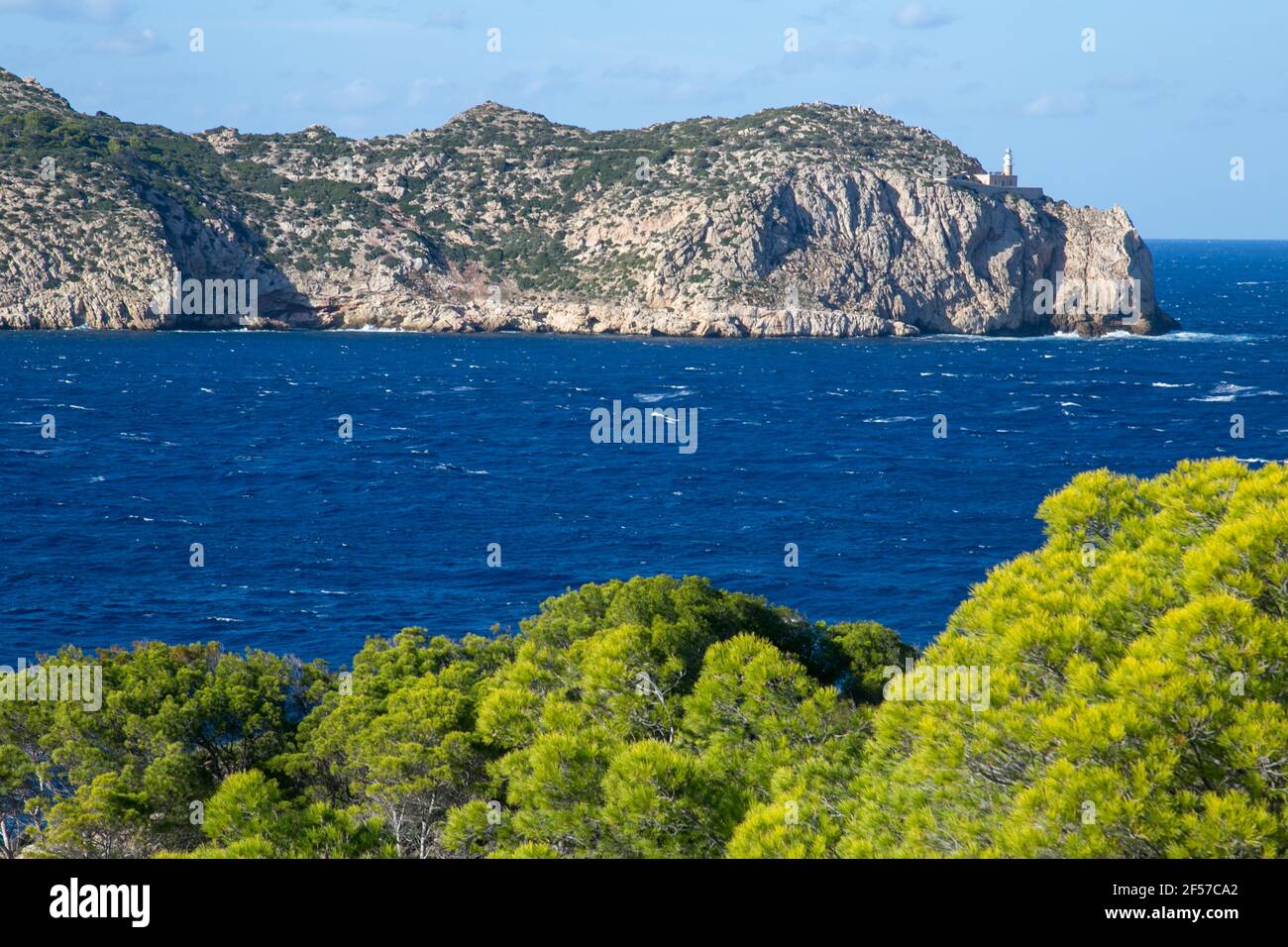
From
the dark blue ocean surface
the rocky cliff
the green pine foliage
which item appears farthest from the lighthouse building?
the green pine foliage

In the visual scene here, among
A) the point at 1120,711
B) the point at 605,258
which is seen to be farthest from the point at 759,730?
the point at 605,258

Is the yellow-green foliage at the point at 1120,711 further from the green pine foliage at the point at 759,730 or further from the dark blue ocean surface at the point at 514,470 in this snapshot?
the dark blue ocean surface at the point at 514,470

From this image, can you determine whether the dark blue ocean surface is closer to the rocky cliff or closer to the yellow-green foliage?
the rocky cliff

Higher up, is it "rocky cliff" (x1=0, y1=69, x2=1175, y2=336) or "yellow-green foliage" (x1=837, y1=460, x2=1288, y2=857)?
"rocky cliff" (x1=0, y1=69, x2=1175, y2=336)

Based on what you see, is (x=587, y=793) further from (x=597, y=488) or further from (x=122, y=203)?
(x=122, y=203)

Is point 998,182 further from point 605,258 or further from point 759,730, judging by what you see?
point 759,730
